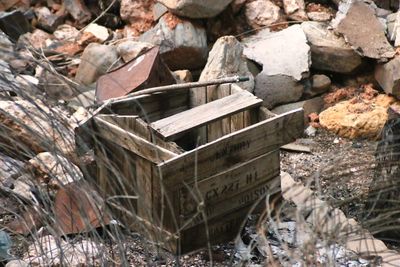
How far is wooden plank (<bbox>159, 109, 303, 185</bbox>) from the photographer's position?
13.2 feet

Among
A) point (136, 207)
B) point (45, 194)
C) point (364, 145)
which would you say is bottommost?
point (364, 145)

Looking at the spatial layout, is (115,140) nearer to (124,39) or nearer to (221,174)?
(221,174)

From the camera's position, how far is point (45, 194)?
307 cm

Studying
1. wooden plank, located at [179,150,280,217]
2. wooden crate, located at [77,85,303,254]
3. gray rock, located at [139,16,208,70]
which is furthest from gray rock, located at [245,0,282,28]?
wooden plank, located at [179,150,280,217]

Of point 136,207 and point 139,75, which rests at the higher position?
point 139,75

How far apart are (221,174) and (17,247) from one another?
1.16 m

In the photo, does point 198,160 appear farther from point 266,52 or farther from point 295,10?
point 295,10

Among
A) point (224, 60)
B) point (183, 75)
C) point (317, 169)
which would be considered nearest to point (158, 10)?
point (183, 75)

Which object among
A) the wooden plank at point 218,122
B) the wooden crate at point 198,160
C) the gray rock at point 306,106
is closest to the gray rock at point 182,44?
the gray rock at point 306,106

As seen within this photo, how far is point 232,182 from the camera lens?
4340mm

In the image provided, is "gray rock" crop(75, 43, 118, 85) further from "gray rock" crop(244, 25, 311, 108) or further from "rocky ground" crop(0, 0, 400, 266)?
"gray rock" crop(244, 25, 311, 108)

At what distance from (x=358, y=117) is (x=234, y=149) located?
207cm

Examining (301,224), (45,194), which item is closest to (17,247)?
(45,194)

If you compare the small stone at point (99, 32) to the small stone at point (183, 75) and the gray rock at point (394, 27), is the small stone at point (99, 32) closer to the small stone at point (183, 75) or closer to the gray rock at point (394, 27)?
the small stone at point (183, 75)
